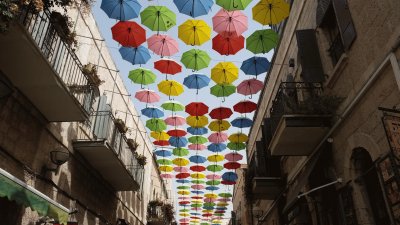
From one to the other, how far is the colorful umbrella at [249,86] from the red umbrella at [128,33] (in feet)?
16.3

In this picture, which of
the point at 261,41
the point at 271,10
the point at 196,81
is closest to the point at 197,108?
the point at 196,81

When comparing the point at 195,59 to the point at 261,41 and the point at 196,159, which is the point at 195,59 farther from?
the point at 196,159

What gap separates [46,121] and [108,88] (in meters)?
5.50

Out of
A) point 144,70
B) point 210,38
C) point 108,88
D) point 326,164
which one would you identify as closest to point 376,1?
point 326,164

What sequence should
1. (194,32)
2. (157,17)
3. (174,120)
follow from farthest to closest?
(174,120), (194,32), (157,17)

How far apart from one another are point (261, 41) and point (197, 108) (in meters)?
4.44

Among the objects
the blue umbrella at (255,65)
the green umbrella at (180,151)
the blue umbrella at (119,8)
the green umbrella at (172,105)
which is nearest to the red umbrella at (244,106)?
the blue umbrella at (255,65)

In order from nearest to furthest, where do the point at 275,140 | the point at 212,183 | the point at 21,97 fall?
the point at 21,97 → the point at 275,140 → the point at 212,183

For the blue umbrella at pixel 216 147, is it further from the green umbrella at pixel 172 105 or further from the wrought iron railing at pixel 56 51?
the wrought iron railing at pixel 56 51

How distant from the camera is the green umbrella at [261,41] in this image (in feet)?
41.2

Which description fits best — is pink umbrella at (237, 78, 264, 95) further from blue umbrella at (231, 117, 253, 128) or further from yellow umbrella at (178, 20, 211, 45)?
yellow umbrella at (178, 20, 211, 45)

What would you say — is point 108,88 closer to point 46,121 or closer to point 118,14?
point 118,14

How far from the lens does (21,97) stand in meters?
8.21

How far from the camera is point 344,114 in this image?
8281mm
